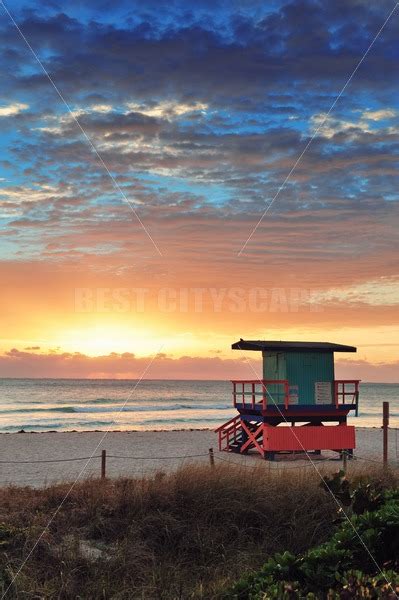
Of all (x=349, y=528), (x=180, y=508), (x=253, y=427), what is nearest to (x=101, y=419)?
(x=253, y=427)

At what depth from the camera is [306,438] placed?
2459 cm

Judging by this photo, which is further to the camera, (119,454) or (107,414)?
(107,414)

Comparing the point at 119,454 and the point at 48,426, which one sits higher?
the point at 119,454

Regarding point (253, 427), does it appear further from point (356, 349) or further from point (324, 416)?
point (356, 349)

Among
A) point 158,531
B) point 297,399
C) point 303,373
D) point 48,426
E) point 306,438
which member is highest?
point 303,373

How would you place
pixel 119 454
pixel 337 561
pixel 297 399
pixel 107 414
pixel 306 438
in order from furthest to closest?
pixel 107 414, pixel 119 454, pixel 297 399, pixel 306 438, pixel 337 561

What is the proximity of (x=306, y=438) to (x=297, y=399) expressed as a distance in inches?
58.1

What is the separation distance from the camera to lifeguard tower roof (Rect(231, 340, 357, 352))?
24281 mm

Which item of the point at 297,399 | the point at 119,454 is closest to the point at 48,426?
the point at 119,454

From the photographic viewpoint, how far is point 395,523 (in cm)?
638

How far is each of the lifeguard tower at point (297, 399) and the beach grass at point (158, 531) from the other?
1091 cm

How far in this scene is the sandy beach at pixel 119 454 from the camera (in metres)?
20.5

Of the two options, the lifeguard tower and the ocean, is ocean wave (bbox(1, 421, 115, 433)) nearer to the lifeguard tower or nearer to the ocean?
the ocean

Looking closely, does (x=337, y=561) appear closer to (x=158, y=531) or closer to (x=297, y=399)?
(x=158, y=531)
